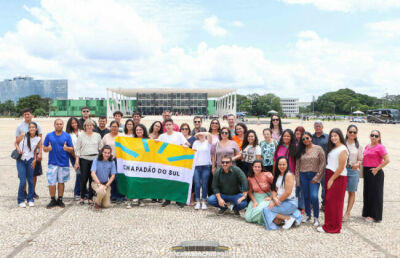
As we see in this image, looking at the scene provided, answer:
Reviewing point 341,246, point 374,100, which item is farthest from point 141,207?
point 374,100

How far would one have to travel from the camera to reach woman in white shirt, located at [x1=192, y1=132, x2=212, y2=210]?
5.89 metres

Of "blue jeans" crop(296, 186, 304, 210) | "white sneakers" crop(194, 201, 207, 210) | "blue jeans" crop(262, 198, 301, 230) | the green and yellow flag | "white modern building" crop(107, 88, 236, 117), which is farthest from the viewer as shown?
"white modern building" crop(107, 88, 236, 117)

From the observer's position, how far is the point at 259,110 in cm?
11994

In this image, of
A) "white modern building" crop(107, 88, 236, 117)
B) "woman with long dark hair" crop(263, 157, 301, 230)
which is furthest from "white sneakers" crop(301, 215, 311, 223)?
"white modern building" crop(107, 88, 236, 117)

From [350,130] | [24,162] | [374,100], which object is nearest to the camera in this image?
[350,130]

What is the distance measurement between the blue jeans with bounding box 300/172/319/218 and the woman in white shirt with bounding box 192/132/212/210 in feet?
5.94

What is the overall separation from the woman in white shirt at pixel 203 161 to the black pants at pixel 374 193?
2.93 m

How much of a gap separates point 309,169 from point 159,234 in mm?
2734

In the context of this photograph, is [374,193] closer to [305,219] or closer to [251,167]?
[305,219]

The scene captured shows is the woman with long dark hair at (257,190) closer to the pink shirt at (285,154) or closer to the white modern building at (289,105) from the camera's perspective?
the pink shirt at (285,154)

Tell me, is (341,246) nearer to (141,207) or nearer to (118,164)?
(141,207)

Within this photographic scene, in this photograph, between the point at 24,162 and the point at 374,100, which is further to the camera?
the point at 374,100

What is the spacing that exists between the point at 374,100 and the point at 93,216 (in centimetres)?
15103

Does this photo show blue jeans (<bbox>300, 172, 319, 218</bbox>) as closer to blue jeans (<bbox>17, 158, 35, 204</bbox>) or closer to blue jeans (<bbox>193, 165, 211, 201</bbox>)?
blue jeans (<bbox>193, 165, 211, 201</bbox>)
